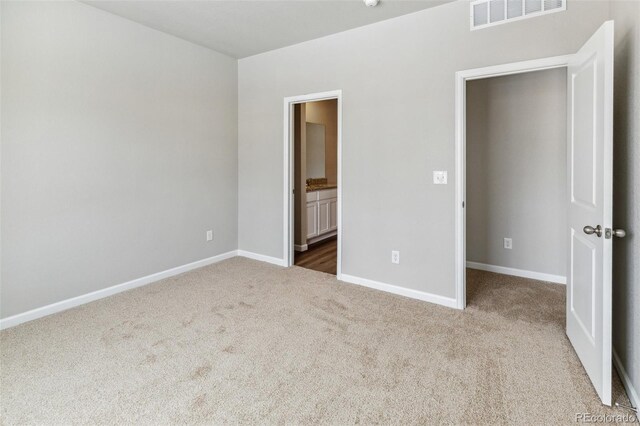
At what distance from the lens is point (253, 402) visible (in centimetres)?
177

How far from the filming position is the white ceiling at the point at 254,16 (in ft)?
9.62

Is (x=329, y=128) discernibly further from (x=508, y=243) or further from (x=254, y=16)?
(x=508, y=243)

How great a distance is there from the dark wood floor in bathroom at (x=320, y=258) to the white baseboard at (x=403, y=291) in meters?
0.41

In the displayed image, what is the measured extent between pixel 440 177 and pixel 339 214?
1128mm

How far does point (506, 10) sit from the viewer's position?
2.65 metres

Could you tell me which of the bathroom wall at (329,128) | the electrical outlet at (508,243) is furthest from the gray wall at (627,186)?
the bathroom wall at (329,128)

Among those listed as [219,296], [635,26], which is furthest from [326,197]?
[635,26]

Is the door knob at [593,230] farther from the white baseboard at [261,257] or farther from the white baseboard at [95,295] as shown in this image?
the white baseboard at [95,295]

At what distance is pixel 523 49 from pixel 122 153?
3574 mm

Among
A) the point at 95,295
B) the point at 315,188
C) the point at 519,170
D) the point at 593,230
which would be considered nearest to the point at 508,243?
the point at 519,170

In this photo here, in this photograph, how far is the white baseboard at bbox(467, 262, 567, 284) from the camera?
11.8 feet

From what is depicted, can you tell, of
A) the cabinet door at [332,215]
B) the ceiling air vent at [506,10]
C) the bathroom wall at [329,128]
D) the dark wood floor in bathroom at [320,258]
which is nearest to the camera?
the ceiling air vent at [506,10]

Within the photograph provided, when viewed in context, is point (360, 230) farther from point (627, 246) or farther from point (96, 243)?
point (96, 243)

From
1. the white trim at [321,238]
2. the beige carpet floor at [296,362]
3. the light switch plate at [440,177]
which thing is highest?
the light switch plate at [440,177]
